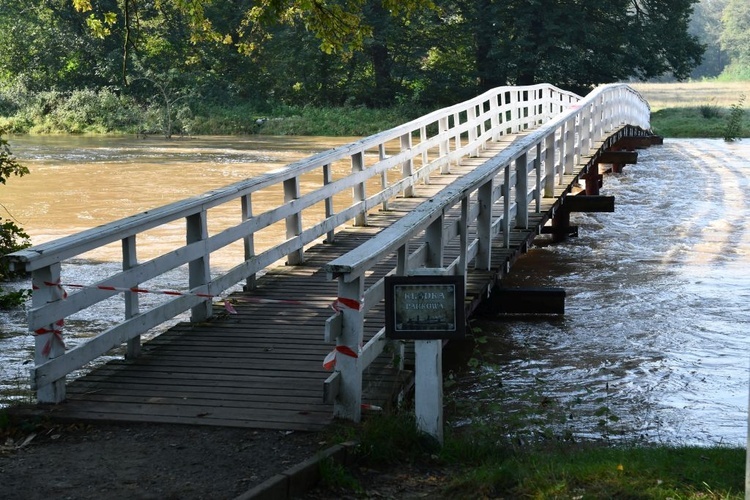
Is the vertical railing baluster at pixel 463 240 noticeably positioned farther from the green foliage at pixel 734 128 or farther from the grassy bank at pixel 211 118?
the grassy bank at pixel 211 118

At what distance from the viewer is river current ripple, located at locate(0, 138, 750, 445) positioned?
897cm

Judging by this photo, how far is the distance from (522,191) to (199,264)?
512 cm

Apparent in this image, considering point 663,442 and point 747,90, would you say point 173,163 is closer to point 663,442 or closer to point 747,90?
point 663,442

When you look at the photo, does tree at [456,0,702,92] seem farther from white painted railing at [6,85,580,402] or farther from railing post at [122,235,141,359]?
railing post at [122,235,141,359]

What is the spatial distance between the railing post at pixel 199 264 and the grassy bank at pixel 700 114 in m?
38.6

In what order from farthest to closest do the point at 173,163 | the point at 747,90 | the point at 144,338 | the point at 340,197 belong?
the point at 747,90 < the point at 173,163 < the point at 340,197 < the point at 144,338

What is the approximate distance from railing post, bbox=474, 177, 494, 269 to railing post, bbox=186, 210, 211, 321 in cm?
302

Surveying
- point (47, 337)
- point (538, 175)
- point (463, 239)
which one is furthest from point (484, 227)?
point (47, 337)

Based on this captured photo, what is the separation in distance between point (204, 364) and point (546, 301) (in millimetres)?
5553

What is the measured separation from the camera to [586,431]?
832cm

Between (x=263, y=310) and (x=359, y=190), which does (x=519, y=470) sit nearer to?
(x=263, y=310)

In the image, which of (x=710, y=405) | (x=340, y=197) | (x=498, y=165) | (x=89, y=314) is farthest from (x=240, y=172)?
(x=710, y=405)

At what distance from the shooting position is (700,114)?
174 ft

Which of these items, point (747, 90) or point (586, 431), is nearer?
point (586, 431)
